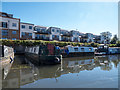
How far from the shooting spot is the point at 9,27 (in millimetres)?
28078

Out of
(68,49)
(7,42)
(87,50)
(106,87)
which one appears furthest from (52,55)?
(7,42)

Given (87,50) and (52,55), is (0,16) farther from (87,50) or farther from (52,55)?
(87,50)

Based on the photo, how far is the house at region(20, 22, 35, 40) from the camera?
31641 millimetres

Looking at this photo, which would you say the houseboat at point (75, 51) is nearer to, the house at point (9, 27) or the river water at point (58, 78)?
the river water at point (58, 78)

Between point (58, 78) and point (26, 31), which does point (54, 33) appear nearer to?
point (26, 31)

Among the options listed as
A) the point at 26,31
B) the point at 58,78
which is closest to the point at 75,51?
the point at 58,78

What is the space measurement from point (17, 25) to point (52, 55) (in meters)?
23.8

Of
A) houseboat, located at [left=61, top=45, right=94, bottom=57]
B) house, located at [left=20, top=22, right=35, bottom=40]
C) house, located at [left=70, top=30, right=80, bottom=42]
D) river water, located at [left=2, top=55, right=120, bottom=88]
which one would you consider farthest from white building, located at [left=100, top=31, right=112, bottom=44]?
river water, located at [left=2, top=55, right=120, bottom=88]

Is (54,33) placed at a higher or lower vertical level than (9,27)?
lower

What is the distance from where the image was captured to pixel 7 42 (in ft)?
79.0

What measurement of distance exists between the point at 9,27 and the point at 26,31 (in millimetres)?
5841

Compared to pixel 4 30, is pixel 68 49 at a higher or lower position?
lower

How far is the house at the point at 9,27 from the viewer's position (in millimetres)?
27038

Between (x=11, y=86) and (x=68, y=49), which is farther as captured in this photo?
(x=68, y=49)
